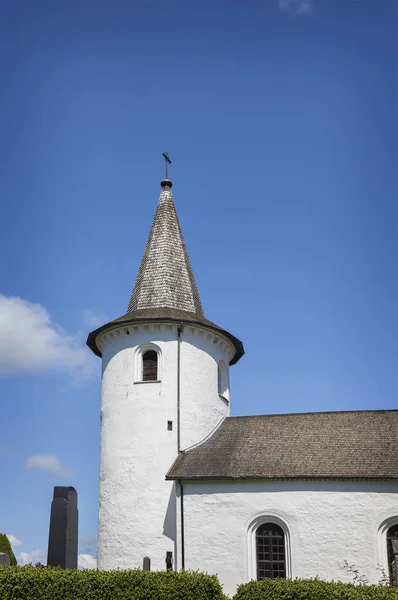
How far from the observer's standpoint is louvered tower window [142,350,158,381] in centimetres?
2541

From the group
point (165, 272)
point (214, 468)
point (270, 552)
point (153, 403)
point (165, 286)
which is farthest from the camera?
point (165, 272)

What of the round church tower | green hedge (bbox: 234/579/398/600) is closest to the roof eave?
the round church tower

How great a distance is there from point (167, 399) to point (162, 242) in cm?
808

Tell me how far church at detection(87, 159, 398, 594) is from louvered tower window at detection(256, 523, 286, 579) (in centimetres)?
3

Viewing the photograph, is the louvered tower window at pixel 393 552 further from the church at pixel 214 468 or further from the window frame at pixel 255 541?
the window frame at pixel 255 541

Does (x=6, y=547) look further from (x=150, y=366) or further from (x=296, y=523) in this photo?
(x=296, y=523)

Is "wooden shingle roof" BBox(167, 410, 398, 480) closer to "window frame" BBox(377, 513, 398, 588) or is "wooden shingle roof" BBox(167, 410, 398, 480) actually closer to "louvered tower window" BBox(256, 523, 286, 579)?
"window frame" BBox(377, 513, 398, 588)

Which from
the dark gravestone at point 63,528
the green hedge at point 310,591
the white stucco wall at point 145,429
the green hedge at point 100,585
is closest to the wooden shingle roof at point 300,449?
the white stucco wall at point 145,429

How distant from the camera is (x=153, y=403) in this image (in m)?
24.7

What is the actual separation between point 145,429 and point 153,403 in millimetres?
1046

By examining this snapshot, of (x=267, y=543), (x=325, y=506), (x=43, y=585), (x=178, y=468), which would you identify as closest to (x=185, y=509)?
(x=178, y=468)

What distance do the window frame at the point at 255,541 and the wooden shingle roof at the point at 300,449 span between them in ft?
4.52

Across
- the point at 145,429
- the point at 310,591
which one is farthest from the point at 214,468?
the point at 310,591

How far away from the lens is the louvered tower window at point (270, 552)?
21109 millimetres
